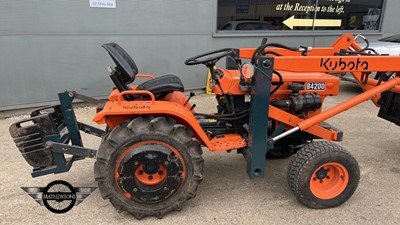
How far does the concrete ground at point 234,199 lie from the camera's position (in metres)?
2.49

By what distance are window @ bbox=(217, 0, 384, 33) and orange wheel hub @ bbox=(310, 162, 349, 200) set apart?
4.26 meters

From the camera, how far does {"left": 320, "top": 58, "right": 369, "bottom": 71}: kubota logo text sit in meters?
2.42

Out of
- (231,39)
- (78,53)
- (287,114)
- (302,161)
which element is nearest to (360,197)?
(302,161)

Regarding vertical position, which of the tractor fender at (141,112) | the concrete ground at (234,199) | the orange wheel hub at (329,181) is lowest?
the concrete ground at (234,199)

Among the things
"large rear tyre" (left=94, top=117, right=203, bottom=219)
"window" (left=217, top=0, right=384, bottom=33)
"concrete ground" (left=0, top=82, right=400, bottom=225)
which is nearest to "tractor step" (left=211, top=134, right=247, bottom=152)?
"large rear tyre" (left=94, top=117, right=203, bottom=219)

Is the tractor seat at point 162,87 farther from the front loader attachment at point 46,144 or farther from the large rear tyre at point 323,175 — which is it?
the large rear tyre at point 323,175

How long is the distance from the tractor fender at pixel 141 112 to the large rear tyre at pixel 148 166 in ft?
0.21

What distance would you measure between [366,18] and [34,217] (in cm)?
833

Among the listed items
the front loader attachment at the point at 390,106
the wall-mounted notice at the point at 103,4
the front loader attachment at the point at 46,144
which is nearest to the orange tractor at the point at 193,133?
the front loader attachment at the point at 46,144

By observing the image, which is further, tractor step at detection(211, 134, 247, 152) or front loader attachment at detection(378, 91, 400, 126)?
front loader attachment at detection(378, 91, 400, 126)

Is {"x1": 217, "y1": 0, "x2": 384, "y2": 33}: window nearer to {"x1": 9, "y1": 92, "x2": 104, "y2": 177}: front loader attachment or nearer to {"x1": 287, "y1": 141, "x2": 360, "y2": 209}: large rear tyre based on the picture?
{"x1": 287, "y1": 141, "x2": 360, "y2": 209}: large rear tyre

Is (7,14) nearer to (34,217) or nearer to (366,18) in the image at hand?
(34,217)

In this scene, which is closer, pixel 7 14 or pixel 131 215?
pixel 131 215

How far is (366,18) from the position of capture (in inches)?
309
